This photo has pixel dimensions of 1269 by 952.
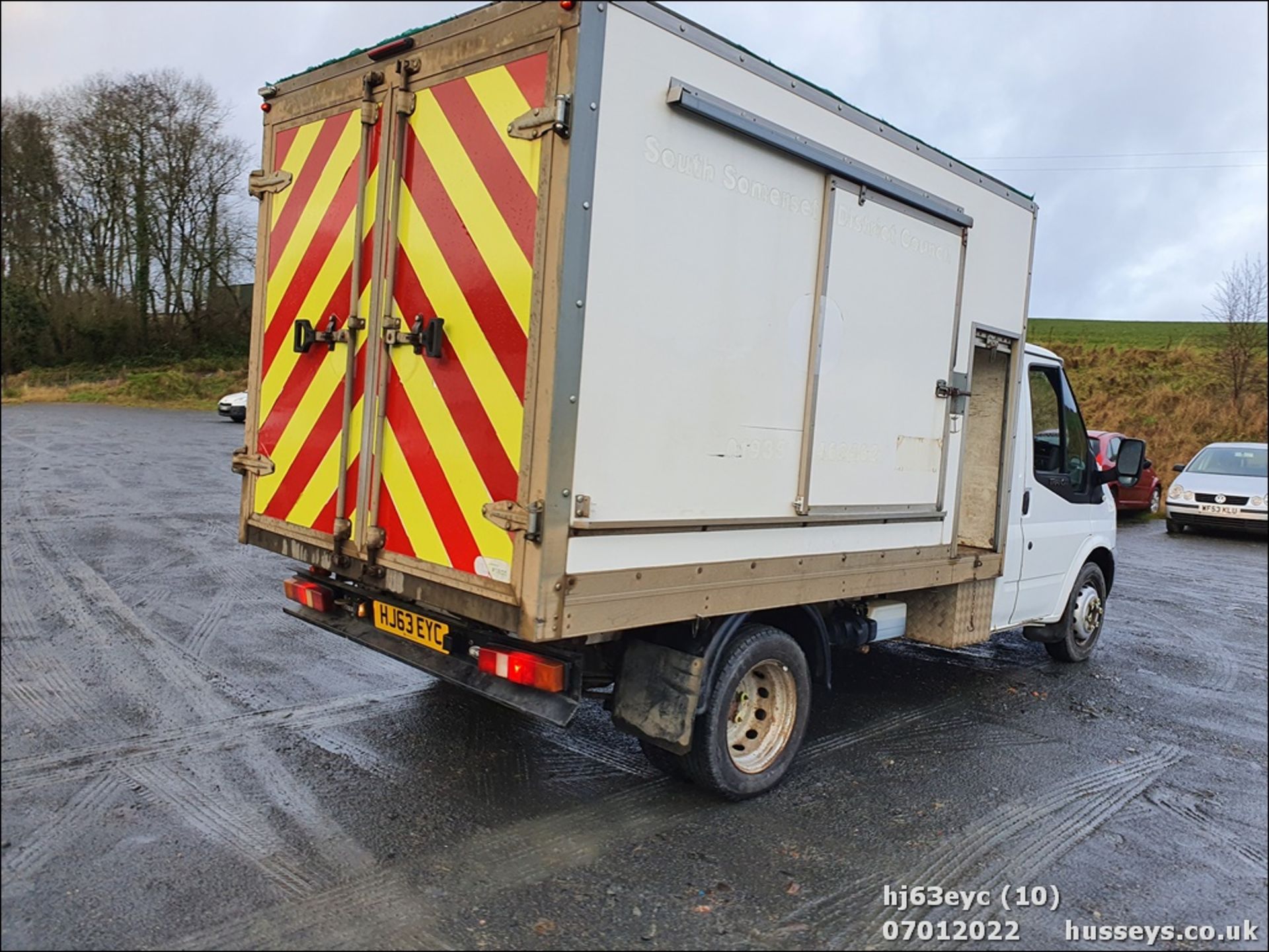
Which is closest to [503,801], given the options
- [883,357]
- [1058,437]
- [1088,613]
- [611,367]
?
[611,367]

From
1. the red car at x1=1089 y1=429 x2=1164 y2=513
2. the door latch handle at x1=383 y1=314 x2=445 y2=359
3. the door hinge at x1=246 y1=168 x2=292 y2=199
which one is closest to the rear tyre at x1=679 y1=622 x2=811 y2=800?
the door latch handle at x1=383 y1=314 x2=445 y2=359

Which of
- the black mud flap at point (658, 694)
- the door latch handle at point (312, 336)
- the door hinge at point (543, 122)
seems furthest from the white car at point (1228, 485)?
the door latch handle at point (312, 336)

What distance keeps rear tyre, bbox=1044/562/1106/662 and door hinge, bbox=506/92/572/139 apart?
529 centimetres

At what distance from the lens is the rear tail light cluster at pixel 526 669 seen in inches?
136

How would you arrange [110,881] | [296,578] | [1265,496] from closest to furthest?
[1265,496]
[110,881]
[296,578]

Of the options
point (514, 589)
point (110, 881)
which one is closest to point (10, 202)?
point (514, 589)

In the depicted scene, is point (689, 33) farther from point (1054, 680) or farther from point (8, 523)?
point (1054, 680)

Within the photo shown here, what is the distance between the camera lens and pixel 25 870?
2.18 metres

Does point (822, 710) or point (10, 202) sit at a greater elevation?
point (10, 202)

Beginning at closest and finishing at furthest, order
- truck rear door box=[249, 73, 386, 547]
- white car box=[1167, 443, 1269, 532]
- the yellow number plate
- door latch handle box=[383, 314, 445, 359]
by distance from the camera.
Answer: white car box=[1167, 443, 1269, 532]
door latch handle box=[383, 314, 445, 359]
the yellow number plate
truck rear door box=[249, 73, 386, 547]

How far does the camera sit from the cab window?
235 inches

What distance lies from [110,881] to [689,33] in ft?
12.0

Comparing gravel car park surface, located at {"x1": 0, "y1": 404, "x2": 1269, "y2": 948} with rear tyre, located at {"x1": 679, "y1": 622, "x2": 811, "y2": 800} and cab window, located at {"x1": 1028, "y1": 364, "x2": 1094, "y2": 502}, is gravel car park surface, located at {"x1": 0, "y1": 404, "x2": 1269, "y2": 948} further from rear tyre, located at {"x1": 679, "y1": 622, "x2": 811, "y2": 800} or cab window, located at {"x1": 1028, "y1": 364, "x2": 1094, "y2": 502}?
cab window, located at {"x1": 1028, "y1": 364, "x2": 1094, "y2": 502}

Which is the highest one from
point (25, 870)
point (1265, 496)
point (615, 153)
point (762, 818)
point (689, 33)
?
point (689, 33)
